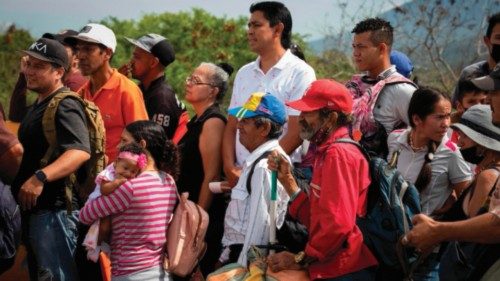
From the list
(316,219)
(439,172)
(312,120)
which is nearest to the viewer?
(316,219)

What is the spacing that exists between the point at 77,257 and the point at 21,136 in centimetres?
90

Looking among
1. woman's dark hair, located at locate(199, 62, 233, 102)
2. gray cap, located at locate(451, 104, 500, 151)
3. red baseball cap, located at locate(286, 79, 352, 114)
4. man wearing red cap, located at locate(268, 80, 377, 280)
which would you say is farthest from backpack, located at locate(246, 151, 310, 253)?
woman's dark hair, located at locate(199, 62, 233, 102)

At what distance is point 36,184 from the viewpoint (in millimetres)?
4938

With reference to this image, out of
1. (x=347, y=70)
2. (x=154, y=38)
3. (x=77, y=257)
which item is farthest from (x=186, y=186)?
(x=347, y=70)

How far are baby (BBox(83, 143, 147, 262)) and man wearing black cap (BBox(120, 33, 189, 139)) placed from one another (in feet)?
5.09

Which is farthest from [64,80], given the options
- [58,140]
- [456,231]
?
[456,231]

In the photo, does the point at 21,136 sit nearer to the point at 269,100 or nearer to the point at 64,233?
the point at 64,233

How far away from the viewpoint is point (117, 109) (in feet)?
19.3

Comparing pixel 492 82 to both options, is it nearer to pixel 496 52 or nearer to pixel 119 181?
pixel 496 52

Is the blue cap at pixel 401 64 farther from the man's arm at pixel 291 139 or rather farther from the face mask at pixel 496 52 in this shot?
the man's arm at pixel 291 139

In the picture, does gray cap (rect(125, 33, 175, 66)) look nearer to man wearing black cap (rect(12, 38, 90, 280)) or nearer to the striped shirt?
man wearing black cap (rect(12, 38, 90, 280))

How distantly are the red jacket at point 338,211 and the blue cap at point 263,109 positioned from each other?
0.66 m

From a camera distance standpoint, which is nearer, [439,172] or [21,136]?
[439,172]

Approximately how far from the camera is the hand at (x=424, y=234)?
353cm
